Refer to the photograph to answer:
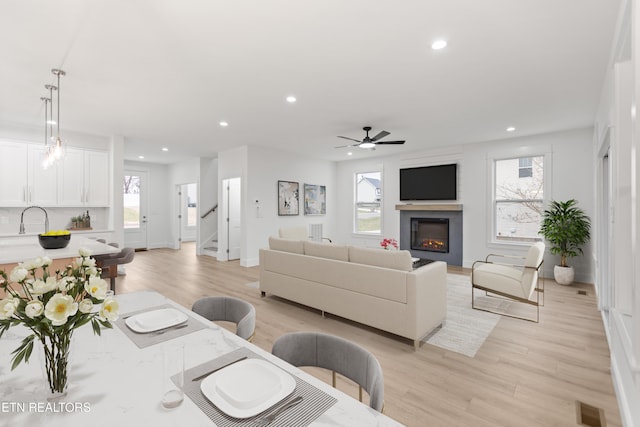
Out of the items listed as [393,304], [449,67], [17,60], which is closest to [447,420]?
[393,304]

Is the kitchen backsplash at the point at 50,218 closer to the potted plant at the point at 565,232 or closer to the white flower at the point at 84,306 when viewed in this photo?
the white flower at the point at 84,306

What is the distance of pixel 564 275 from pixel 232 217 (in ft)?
23.5

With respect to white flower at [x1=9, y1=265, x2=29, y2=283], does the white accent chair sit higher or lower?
lower

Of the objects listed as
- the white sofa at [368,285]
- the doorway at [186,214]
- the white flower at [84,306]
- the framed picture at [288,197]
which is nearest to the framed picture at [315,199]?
the framed picture at [288,197]

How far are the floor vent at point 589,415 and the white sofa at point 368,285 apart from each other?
3.86 ft

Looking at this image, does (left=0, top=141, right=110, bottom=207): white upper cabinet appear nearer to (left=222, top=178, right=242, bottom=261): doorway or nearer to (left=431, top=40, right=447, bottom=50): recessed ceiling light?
(left=222, top=178, right=242, bottom=261): doorway

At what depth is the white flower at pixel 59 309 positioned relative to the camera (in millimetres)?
826

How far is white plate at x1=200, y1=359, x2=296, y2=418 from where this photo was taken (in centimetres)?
86

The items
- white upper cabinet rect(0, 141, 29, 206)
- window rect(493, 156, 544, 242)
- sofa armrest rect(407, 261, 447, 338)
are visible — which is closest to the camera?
sofa armrest rect(407, 261, 447, 338)

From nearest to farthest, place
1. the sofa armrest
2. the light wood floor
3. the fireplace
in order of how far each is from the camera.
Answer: the light wood floor
the sofa armrest
the fireplace

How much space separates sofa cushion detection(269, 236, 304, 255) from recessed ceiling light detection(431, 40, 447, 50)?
8.56ft

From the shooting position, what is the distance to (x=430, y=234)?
719 centimetres

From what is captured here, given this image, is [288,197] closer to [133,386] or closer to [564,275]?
[564,275]

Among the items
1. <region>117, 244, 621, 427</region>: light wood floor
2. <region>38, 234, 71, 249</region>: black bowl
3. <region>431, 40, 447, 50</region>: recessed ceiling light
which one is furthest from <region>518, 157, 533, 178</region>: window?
<region>38, 234, 71, 249</region>: black bowl
